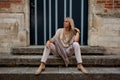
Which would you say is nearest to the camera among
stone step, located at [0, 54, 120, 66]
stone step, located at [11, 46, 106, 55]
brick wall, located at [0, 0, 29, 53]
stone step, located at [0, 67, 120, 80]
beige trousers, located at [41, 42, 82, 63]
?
stone step, located at [0, 67, 120, 80]

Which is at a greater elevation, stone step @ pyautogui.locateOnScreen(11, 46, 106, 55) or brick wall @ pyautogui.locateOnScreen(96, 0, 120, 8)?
brick wall @ pyautogui.locateOnScreen(96, 0, 120, 8)

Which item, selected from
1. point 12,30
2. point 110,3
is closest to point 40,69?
point 12,30

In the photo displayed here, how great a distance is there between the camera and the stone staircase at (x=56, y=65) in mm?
5613

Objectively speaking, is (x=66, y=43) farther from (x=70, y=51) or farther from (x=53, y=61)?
(x=53, y=61)

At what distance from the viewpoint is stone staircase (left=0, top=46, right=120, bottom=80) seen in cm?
561

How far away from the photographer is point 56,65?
6.15 meters

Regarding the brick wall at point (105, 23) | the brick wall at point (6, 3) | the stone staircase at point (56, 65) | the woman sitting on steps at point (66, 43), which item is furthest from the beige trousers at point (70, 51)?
the brick wall at point (6, 3)

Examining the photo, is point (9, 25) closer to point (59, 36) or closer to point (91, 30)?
point (59, 36)

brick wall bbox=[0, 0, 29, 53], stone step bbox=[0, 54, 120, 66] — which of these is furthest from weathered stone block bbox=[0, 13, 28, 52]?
stone step bbox=[0, 54, 120, 66]

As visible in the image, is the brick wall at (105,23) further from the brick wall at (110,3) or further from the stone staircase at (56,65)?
the stone staircase at (56,65)

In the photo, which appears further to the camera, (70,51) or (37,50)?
(37,50)

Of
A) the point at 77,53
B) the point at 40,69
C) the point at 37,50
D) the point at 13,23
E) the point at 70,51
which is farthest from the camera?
the point at 13,23

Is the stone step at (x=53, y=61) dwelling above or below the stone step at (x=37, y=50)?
below

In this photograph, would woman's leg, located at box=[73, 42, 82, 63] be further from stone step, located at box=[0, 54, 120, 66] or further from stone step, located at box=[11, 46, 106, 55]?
stone step, located at box=[11, 46, 106, 55]
